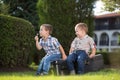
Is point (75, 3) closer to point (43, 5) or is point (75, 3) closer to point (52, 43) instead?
point (43, 5)

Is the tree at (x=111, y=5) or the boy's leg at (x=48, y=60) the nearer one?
the boy's leg at (x=48, y=60)

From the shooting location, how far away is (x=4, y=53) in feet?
39.9

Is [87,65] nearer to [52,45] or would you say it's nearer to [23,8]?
[52,45]

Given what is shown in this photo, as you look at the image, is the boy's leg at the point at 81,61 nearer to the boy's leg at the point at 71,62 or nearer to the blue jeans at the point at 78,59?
the blue jeans at the point at 78,59

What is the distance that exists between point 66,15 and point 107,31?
57.3 metres

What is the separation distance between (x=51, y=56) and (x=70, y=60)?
505 mm

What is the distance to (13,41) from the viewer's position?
40.2ft

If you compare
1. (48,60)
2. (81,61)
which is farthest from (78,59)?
(48,60)

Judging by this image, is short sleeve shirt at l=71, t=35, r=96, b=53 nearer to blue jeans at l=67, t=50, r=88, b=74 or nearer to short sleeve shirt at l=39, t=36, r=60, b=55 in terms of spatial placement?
blue jeans at l=67, t=50, r=88, b=74

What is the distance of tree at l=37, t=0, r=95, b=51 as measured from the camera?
53.2 ft

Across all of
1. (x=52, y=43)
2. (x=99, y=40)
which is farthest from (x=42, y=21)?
(x=99, y=40)

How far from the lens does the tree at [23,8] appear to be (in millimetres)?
31120

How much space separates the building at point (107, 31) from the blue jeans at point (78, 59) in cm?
5844

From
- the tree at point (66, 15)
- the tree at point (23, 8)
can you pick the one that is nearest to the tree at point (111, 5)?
the tree at point (66, 15)
